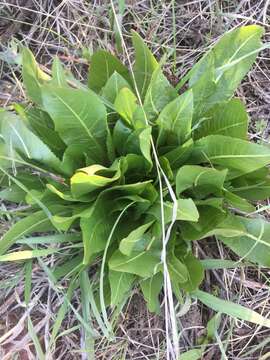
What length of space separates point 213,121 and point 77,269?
44 cm

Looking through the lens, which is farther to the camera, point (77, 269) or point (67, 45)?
point (67, 45)

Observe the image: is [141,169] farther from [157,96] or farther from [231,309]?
[231,309]

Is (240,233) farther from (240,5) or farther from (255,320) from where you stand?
(240,5)

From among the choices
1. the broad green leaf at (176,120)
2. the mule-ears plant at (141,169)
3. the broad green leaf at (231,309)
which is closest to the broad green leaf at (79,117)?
the mule-ears plant at (141,169)

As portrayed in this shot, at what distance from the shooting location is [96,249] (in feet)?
3.40

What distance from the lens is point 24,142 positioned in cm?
103

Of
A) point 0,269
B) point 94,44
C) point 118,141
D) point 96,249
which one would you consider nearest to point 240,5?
point 94,44

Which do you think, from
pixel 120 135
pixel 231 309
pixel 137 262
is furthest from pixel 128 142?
pixel 231 309

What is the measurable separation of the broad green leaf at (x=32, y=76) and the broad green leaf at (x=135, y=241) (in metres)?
0.34

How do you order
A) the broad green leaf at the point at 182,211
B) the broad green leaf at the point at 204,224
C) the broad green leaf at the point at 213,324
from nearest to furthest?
the broad green leaf at the point at 182,211 → the broad green leaf at the point at 204,224 → the broad green leaf at the point at 213,324

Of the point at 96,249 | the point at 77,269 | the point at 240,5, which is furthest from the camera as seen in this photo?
the point at 240,5

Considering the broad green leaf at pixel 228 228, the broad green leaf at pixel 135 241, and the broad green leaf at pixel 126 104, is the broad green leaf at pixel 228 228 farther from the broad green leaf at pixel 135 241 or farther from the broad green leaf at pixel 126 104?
the broad green leaf at pixel 126 104

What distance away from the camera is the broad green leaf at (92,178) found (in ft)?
3.12

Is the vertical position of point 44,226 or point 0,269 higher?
point 44,226
